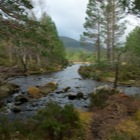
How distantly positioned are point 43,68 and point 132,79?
17.8 meters

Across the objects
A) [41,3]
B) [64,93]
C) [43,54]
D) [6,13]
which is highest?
[41,3]

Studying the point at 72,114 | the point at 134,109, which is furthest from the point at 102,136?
the point at 134,109

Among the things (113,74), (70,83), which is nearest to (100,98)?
(70,83)

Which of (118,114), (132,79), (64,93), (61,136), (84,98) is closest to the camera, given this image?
(61,136)

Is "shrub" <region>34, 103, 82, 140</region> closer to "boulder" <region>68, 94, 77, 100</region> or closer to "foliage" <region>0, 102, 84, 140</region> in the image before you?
"foliage" <region>0, 102, 84, 140</region>

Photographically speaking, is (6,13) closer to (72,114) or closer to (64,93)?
(72,114)

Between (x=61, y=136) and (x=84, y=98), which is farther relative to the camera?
(x=84, y=98)

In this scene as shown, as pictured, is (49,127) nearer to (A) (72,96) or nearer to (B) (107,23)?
(A) (72,96)

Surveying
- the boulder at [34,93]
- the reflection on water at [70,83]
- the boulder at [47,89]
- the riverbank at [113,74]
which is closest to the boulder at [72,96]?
the boulder at [34,93]

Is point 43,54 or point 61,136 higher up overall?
point 43,54

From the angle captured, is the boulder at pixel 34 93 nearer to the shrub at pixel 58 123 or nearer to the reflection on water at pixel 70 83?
the reflection on water at pixel 70 83

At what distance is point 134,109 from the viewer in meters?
12.4

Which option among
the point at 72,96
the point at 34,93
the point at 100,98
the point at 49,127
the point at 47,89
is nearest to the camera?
the point at 49,127

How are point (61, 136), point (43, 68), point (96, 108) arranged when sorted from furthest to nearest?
1. point (43, 68)
2. point (96, 108)
3. point (61, 136)
